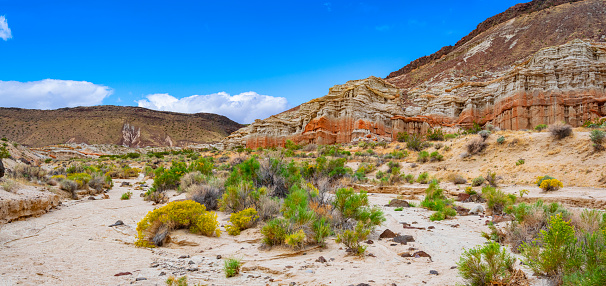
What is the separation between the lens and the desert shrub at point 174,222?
5.36 m

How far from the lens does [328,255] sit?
4488mm

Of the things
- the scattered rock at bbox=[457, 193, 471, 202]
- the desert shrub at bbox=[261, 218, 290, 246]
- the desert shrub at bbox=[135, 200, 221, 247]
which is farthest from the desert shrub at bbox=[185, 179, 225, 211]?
the scattered rock at bbox=[457, 193, 471, 202]

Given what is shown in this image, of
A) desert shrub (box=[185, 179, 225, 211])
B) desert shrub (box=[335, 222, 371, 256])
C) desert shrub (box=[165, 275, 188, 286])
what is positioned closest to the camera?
desert shrub (box=[165, 275, 188, 286])

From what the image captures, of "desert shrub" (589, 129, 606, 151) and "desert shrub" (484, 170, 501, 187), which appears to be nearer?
"desert shrub" (589, 129, 606, 151)

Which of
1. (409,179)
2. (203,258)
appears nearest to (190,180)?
(203,258)

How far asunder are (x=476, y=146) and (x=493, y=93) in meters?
27.2

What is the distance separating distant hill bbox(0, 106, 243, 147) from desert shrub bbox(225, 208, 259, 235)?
80.6m

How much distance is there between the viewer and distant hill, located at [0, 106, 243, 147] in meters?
73.8

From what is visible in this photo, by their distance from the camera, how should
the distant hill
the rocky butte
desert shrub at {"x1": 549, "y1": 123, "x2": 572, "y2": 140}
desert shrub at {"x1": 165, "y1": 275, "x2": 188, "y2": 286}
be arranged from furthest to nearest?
the distant hill → the rocky butte → desert shrub at {"x1": 549, "y1": 123, "x2": 572, "y2": 140} → desert shrub at {"x1": 165, "y1": 275, "x2": 188, "y2": 286}

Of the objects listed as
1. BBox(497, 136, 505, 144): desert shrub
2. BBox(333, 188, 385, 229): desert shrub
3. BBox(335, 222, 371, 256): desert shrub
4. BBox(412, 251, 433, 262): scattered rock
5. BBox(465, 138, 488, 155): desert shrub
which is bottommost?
BBox(412, 251, 433, 262): scattered rock

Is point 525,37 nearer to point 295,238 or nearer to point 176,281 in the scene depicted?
point 295,238

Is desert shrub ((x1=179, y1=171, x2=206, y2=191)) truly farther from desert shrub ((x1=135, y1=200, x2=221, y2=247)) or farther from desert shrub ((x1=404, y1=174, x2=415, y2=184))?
desert shrub ((x1=404, y1=174, x2=415, y2=184))

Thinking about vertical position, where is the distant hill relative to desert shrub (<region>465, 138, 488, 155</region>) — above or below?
above

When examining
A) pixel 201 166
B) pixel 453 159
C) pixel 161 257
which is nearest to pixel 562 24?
pixel 453 159
